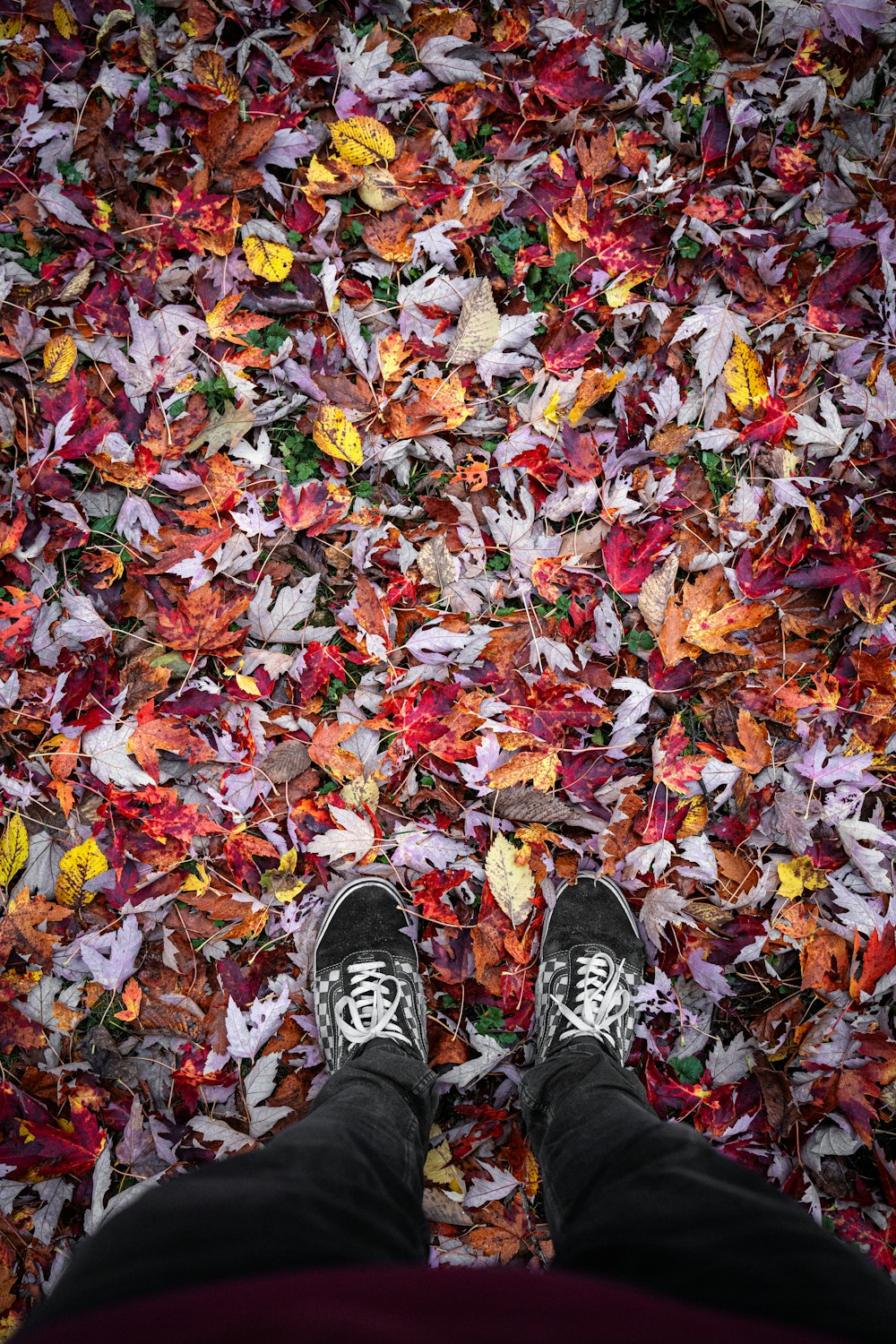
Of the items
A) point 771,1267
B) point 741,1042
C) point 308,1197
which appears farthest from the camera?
point 741,1042

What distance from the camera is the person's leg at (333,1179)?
0.83 metres

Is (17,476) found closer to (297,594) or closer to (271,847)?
(297,594)

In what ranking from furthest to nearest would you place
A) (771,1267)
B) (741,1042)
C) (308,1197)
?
(741,1042), (308,1197), (771,1267)

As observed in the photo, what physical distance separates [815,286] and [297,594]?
1.71 m

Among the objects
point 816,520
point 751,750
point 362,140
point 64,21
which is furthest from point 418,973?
point 64,21

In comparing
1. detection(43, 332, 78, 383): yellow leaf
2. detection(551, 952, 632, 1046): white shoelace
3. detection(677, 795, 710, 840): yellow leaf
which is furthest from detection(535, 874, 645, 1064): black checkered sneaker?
detection(43, 332, 78, 383): yellow leaf

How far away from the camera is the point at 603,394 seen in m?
1.91

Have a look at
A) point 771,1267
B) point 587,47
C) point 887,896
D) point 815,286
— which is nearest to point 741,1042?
point 887,896

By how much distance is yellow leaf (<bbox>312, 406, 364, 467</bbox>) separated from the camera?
192 centimetres

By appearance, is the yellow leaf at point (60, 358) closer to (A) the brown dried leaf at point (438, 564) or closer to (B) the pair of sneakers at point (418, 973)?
(A) the brown dried leaf at point (438, 564)

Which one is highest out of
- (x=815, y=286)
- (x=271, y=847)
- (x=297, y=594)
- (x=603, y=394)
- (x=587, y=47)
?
(x=587, y=47)

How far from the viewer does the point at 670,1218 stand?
3.16 ft

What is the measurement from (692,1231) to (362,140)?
251cm

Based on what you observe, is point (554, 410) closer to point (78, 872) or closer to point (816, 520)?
point (816, 520)
